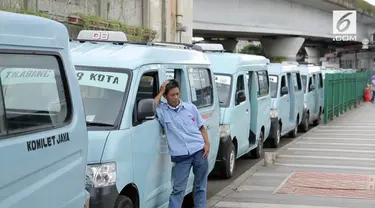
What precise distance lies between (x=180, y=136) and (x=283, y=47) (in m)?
34.2

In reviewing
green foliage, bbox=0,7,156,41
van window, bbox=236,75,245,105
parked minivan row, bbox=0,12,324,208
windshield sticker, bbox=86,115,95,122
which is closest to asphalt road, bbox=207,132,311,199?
parked minivan row, bbox=0,12,324,208

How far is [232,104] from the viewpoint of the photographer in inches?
411

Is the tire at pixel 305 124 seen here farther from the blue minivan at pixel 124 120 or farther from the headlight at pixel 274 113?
the blue minivan at pixel 124 120

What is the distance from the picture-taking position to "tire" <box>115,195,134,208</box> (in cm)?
511

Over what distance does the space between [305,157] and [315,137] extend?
13.3ft

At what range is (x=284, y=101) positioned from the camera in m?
15.4

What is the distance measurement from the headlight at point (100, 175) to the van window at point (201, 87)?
2521 millimetres

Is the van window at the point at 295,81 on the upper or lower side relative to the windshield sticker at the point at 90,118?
upper

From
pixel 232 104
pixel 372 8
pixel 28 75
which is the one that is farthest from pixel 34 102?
pixel 372 8

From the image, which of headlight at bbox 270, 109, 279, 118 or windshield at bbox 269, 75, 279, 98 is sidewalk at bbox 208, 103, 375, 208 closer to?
Answer: headlight at bbox 270, 109, 279, 118

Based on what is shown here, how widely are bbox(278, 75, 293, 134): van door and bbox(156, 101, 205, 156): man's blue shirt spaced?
8.84m

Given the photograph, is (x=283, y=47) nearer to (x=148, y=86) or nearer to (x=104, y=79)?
(x=148, y=86)

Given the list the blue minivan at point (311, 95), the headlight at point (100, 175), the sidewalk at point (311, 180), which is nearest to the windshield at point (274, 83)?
the sidewalk at point (311, 180)

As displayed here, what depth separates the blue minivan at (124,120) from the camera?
16.4 ft
